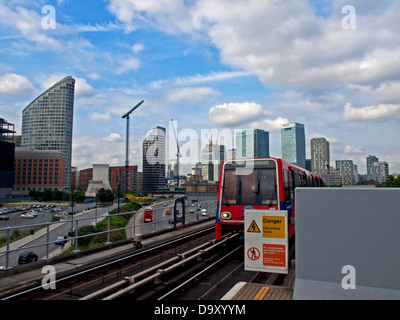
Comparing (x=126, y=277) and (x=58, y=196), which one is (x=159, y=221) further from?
(x=58, y=196)

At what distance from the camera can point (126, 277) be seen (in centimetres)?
676

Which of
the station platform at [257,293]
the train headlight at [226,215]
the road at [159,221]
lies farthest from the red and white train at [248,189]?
the station platform at [257,293]

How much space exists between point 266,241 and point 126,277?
331 cm

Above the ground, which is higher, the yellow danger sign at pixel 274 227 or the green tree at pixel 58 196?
the yellow danger sign at pixel 274 227

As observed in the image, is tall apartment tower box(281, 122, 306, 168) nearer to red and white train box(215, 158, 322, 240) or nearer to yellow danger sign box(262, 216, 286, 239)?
red and white train box(215, 158, 322, 240)

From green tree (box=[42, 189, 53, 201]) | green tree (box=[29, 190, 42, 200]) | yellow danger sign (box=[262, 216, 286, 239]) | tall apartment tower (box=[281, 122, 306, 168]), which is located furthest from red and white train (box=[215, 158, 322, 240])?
green tree (box=[29, 190, 42, 200])

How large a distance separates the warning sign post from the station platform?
826mm

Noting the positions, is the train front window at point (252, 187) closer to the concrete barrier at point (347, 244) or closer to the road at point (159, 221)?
the road at point (159, 221)

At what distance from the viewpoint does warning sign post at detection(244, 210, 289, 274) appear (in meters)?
6.75

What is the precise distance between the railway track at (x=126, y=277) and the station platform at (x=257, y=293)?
219 cm

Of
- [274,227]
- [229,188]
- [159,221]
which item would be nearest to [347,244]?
[274,227]

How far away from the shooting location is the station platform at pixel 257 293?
Answer: 5.37 m
